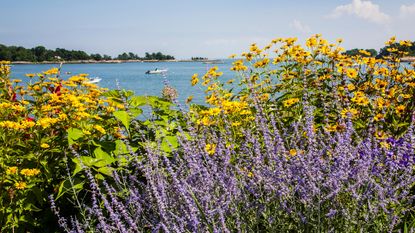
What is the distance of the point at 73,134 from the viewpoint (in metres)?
3.13

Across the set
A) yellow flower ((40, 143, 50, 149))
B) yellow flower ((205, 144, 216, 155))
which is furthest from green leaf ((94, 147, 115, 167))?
yellow flower ((205, 144, 216, 155))

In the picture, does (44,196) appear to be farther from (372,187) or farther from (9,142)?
(372,187)

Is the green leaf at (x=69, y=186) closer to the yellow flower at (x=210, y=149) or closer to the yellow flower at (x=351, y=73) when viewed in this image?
the yellow flower at (x=210, y=149)

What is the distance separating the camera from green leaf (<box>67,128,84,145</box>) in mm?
3100

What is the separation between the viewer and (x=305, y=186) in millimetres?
2281

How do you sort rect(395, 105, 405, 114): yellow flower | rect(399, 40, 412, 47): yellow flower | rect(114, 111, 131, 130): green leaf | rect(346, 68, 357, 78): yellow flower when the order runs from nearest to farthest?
rect(114, 111, 131, 130): green leaf → rect(395, 105, 405, 114): yellow flower → rect(346, 68, 357, 78): yellow flower → rect(399, 40, 412, 47): yellow flower

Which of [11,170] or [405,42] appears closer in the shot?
[11,170]

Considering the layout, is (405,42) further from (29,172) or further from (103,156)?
(29,172)

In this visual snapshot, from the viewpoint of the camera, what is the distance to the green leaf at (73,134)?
10.2 ft

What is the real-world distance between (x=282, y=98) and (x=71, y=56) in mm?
113836

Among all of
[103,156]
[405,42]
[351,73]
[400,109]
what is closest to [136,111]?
[103,156]

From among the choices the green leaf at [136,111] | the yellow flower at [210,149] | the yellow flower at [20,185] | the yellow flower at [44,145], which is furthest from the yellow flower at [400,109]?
the yellow flower at [20,185]

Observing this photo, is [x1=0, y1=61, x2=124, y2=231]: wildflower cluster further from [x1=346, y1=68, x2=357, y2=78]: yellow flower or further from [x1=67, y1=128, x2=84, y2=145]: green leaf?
[x1=346, y1=68, x2=357, y2=78]: yellow flower

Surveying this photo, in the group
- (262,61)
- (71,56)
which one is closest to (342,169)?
(262,61)
